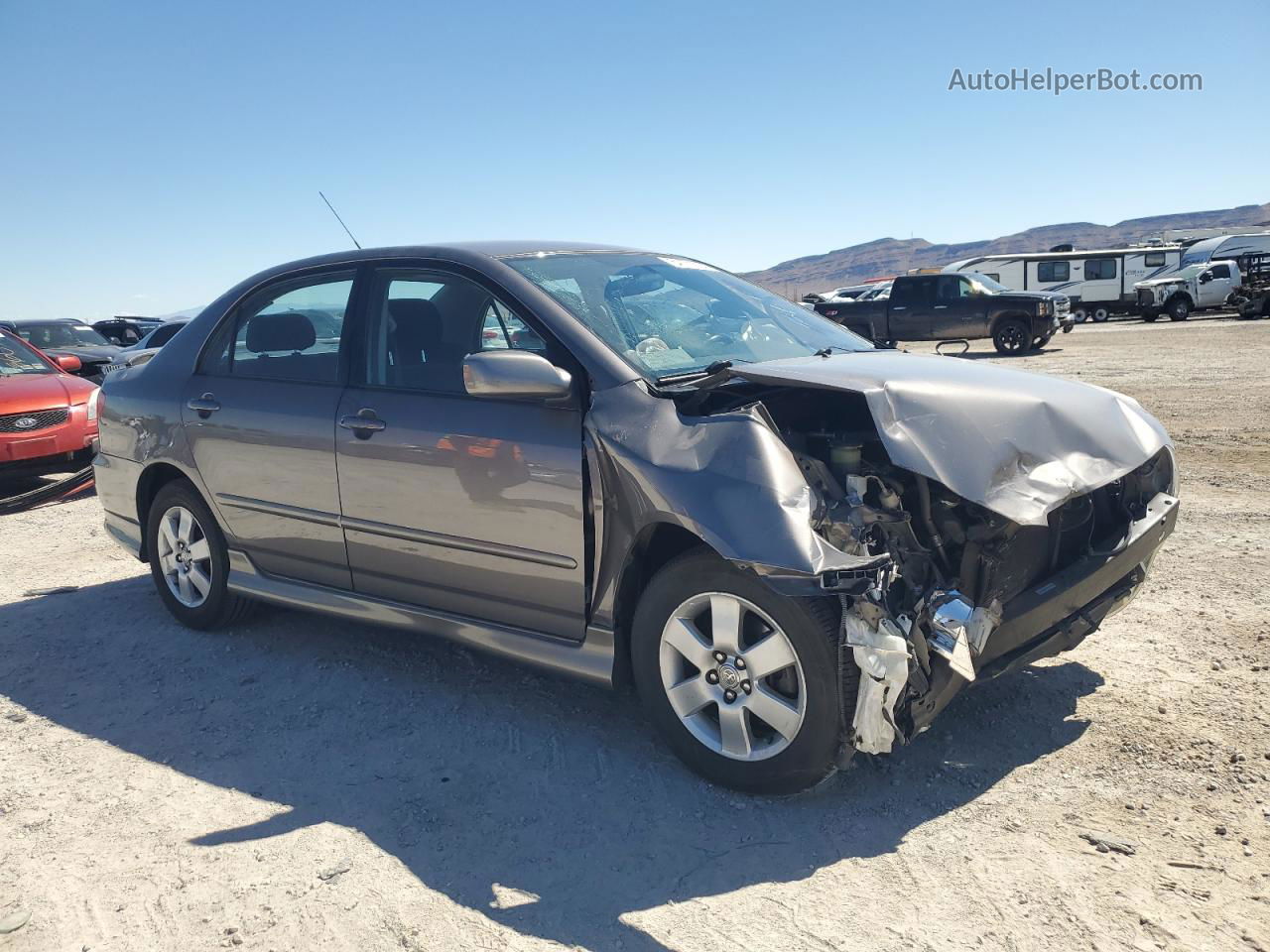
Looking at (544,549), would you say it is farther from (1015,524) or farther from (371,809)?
(1015,524)

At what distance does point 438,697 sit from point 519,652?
68 cm

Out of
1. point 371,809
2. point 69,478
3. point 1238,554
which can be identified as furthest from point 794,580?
point 69,478

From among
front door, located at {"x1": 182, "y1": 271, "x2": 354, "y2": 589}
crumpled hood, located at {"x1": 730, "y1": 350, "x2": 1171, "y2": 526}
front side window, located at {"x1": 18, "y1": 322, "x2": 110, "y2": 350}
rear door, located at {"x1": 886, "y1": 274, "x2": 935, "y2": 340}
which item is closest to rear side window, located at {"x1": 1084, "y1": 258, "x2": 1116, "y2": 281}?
rear door, located at {"x1": 886, "y1": 274, "x2": 935, "y2": 340}

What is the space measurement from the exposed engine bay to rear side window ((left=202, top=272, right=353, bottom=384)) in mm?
1830

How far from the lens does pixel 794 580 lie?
8.73ft

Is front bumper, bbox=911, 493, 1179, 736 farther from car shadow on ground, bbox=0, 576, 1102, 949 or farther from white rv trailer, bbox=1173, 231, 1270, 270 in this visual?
white rv trailer, bbox=1173, 231, 1270, 270

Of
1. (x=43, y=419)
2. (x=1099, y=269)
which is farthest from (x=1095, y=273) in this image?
(x=43, y=419)

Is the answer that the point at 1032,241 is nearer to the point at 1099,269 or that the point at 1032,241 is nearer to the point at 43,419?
the point at 1099,269

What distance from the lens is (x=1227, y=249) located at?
33219 mm

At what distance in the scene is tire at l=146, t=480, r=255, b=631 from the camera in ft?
15.3

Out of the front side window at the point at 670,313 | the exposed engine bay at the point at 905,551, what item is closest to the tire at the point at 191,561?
the front side window at the point at 670,313

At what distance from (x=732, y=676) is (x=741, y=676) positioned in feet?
0.09

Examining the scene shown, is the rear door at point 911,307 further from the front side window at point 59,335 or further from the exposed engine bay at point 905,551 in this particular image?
the exposed engine bay at point 905,551

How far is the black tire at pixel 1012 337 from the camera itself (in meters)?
20.5
